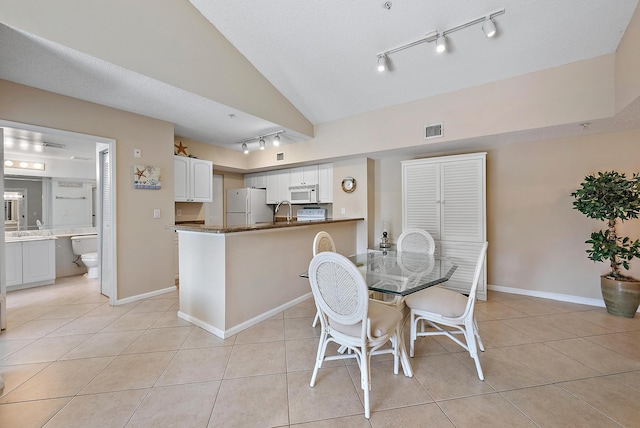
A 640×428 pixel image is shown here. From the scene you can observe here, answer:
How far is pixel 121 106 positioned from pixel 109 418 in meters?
3.12

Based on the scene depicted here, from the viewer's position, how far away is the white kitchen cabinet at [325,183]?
4668 millimetres

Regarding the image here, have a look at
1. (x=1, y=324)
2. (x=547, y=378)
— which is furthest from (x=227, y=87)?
(x=547, y=378)

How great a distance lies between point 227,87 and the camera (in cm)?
287

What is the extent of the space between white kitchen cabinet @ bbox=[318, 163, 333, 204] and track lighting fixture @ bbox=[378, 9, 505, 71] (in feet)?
6.99

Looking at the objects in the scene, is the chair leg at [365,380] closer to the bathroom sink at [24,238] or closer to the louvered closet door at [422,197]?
the louvered closet door at [422,197]

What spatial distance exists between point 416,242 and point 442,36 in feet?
7.12

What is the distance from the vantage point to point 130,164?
3182 millimetres

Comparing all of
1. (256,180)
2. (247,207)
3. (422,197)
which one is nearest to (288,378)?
(422,197)

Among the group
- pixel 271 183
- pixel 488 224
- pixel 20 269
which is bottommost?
pixel 20 269

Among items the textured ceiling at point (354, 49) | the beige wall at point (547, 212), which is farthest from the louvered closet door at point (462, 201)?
the textured ceiling at point (354, 49)

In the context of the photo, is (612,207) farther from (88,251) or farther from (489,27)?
(88,251)

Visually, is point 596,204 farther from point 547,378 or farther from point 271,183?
point 271,183

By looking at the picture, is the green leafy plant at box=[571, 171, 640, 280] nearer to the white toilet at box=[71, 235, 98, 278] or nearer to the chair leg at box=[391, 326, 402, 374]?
the chair leg at box=[391, 326, 402, 374]

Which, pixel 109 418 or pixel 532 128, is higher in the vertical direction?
pixel 532 128
